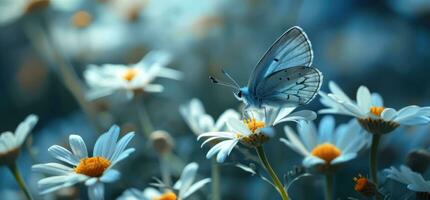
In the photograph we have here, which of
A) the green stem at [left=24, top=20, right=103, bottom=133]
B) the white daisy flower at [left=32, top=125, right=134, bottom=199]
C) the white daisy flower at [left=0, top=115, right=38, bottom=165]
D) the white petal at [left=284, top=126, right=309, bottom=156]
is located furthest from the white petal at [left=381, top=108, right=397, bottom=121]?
the green stem at [left=24, top=20, right=103, bottom=133]

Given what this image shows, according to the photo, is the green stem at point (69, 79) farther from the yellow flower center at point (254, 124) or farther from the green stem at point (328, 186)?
the green stem at point (328, 186)

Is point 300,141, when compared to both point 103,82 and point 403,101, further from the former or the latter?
point 403,101

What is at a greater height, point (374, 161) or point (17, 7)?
point (17, 7)

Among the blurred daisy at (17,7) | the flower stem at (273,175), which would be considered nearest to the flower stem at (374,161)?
the flower stem at (273,175)

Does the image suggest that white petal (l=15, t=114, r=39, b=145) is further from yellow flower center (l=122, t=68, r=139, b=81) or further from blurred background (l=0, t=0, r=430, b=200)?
blurred background (l=0, t=0, r=430, b=200)

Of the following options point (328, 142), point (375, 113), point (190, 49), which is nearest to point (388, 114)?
point (375, 113)

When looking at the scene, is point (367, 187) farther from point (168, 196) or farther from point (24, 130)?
point (24, 130)
